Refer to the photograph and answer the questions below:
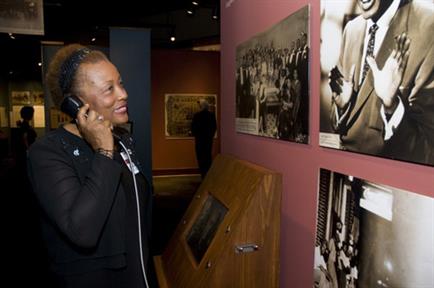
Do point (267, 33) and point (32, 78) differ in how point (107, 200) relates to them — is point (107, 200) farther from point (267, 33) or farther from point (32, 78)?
point (32, 78)

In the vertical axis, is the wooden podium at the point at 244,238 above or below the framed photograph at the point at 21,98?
below

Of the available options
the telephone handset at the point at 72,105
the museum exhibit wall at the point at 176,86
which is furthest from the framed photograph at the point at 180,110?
the telephone handset at the point at 72,105

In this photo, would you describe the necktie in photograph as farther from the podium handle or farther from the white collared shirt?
the podium handle

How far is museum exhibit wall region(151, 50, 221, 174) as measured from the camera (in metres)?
10.2

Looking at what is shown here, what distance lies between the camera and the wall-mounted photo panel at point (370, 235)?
109 cm

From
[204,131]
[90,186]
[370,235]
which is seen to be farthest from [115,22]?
[370,235]

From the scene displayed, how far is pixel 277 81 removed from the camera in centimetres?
210

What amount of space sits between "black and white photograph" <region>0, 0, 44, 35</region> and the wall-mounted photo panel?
5.20m

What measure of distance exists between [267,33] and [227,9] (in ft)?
3.14

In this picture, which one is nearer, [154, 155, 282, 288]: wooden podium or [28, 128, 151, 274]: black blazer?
[28, 128, 151, 274]: black blazer

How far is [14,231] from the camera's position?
228 inches

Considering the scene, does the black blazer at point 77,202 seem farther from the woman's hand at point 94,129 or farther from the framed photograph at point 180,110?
the framed photograph at point 180,110

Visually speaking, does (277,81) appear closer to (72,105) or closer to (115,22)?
(72,105)

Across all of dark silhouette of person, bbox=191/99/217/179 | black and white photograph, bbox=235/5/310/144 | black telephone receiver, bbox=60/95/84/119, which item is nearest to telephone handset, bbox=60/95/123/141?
black telephone receiver, bbox=60/95/84/119
